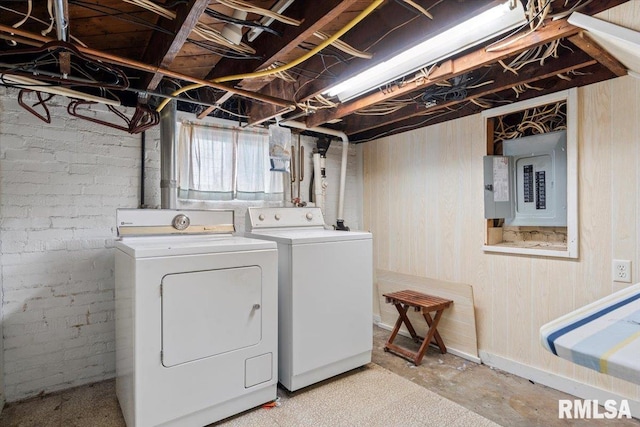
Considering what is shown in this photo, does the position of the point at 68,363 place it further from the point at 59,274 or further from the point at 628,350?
the point at 628,350

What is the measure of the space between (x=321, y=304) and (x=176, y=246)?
107cm

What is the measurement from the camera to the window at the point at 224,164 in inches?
110

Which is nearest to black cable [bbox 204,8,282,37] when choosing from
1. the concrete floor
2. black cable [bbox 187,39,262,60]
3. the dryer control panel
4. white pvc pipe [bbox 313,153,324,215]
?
black cable [bbox 187,39,262,60]

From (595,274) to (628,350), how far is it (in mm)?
1918

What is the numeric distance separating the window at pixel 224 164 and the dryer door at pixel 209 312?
1133mm

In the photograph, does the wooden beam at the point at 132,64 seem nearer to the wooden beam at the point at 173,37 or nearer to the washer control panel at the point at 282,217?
the wooden beam at the point at 173,37

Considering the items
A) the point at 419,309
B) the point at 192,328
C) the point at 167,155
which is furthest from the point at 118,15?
the point at 419,309

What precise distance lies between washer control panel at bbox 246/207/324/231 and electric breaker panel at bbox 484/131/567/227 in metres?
1.51

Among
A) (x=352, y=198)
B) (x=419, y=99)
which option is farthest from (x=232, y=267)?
(x=352, y=198)

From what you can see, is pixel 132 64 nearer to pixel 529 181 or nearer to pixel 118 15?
pixel 118 15

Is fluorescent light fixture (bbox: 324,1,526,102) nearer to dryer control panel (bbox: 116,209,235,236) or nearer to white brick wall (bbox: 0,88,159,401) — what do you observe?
dryer control panel (bbox: 116,209,235,236)

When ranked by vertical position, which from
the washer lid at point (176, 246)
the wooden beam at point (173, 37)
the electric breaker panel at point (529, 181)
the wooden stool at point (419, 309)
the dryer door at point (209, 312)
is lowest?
the wooden stool at point (419, 309)

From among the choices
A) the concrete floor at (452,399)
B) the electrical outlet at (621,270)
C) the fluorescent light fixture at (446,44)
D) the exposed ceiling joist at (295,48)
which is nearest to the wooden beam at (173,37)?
the exposed ceiling joist at (295,48)

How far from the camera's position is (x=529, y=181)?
2672 millimetres
